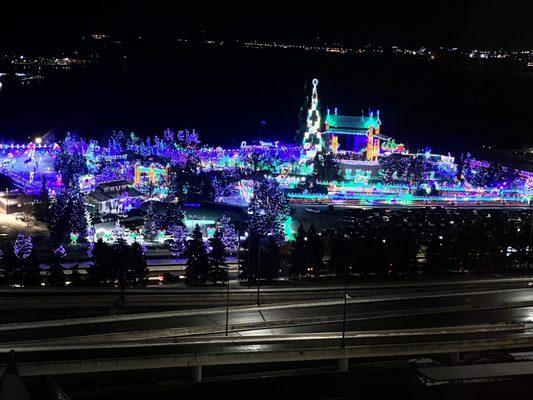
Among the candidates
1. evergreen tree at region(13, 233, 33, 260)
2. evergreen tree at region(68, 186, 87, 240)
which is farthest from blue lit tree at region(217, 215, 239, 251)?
evergreen tree at region(13, 233, 33, 260)

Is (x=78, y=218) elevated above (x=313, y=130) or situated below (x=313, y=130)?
below

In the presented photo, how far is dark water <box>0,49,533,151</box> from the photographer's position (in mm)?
22328

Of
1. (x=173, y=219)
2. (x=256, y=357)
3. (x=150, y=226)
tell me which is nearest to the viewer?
(x=256, y=357)

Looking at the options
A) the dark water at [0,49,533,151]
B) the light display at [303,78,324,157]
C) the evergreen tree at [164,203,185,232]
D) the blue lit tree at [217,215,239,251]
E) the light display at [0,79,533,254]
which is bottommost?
the blue lit tree at [217,215,239,251]

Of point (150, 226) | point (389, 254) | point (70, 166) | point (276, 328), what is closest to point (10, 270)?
point (150, 226)

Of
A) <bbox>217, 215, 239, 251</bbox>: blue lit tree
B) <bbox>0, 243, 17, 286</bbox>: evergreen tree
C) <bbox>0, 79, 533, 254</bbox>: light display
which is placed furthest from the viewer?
<bbox>0, 79, 533, 254</bbox>: light display

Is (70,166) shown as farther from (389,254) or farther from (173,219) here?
(389,254)

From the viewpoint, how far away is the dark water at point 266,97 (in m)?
22.3

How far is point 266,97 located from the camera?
31.8 metres

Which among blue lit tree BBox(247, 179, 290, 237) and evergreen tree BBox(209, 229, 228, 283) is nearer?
evergreen tree BBox(209, 229, 228, 283)

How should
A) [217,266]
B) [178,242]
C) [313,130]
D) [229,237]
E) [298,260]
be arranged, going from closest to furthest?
[217,266] → [298,260] → [178,242] → [229,237] → [313,130]

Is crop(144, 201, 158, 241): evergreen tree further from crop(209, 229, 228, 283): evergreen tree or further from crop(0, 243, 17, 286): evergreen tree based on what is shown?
crop(0, 243, 17, 286): evergreen tree

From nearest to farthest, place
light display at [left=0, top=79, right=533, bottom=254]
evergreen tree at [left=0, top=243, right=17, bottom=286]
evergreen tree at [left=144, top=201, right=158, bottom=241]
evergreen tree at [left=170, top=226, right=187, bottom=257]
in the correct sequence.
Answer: evergreen tree at [left=0, top=243, right=17, bottom=286]
evergreen tree at [left=170, top=226, right=187, bottom=257]
evergreen tree at [left=144, top=201, right=158, bottom=241]
light display at [left=0, top=79, right=533, bottom=254]

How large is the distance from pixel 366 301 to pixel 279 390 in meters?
2.27
